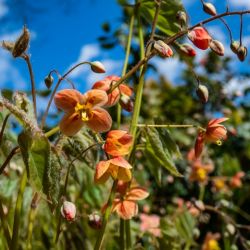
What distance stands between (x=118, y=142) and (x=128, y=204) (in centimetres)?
21

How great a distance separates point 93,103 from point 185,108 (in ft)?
11.5

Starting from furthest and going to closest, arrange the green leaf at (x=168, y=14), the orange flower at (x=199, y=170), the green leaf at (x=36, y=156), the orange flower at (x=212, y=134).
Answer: the orange flower at (x=199, y=170) → the green leaf at (x=168, y=14) → the orange flower at (x=212, y=134) → the green leaf at (x=36, y=156)

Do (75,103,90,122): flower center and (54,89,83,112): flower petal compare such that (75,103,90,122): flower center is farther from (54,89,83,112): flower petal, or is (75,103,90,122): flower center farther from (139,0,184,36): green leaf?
(139,0,184,36): green leaf

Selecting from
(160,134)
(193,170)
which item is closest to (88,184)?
(160,134)

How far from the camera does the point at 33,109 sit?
40.5 inches

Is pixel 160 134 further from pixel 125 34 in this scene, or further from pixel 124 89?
pixel 125 34

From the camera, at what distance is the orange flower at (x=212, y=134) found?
107 centimetres

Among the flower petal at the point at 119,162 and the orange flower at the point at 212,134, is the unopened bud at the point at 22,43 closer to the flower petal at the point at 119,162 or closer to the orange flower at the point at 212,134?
the flower petal at the point at 119,162

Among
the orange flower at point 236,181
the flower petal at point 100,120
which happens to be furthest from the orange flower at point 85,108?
the orange flower at point 236,181

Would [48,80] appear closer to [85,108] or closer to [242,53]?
[85,108]

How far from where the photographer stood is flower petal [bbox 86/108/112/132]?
3.25 ft

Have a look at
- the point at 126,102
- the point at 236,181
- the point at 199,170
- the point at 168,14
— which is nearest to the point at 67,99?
the point at 126,102

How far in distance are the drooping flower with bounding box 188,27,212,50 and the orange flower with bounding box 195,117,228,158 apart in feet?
0.49

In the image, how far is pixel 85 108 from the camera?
3.30 ft
